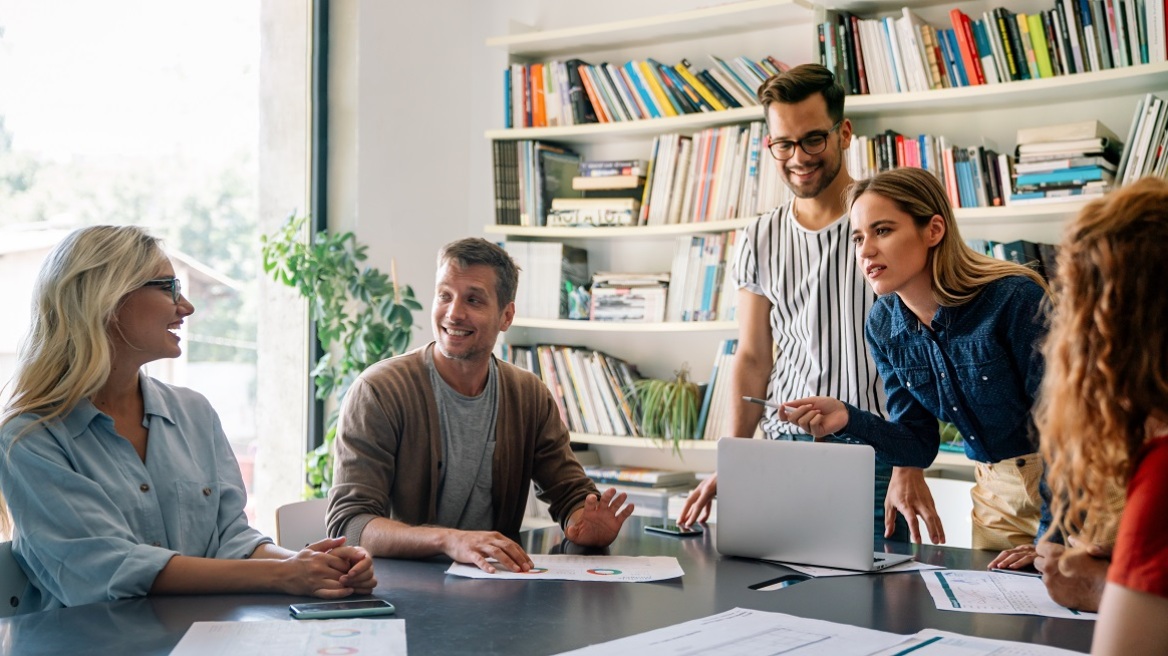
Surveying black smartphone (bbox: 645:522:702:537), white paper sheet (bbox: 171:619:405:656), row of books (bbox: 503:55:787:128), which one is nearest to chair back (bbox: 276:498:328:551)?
black smartphone (bbox: 645:522:702:537)

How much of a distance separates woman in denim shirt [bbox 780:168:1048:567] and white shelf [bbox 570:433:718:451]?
57.5 inches

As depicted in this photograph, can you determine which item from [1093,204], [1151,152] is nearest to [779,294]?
[1151,152]

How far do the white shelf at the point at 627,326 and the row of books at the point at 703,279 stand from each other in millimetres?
61

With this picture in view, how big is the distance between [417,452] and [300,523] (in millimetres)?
356

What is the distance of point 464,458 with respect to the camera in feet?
7.80

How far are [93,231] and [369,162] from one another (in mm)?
2115

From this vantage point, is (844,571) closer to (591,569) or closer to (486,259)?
(591,569)

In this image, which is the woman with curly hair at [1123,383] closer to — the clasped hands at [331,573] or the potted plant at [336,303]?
the clasped hands at [331,573]

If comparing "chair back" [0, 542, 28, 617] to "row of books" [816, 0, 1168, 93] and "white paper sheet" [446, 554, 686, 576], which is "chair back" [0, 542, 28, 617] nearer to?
"white paper sheet" [446, 554, 686, 576]

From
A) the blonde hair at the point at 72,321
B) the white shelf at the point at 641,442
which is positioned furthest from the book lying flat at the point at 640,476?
the blonde hair at the point at 72,321

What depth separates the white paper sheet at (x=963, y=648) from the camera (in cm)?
140

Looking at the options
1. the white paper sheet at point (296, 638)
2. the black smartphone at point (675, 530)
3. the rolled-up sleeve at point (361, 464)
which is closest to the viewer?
the white paper sheet at point (296, 638)

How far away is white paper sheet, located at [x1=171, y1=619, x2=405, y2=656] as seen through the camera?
1.38 meters

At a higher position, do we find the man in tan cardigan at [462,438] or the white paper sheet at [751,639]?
the man in tan cardigan at [462,438]
